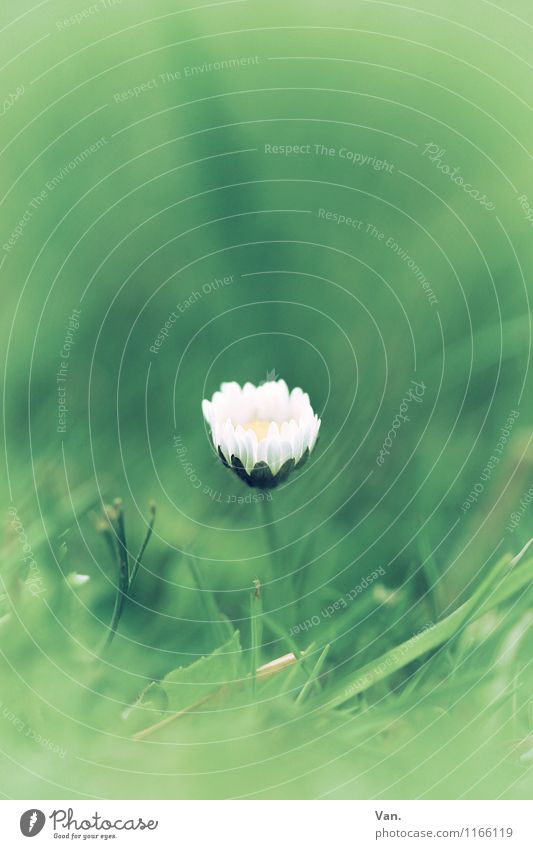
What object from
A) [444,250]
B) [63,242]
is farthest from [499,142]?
[63,242]
